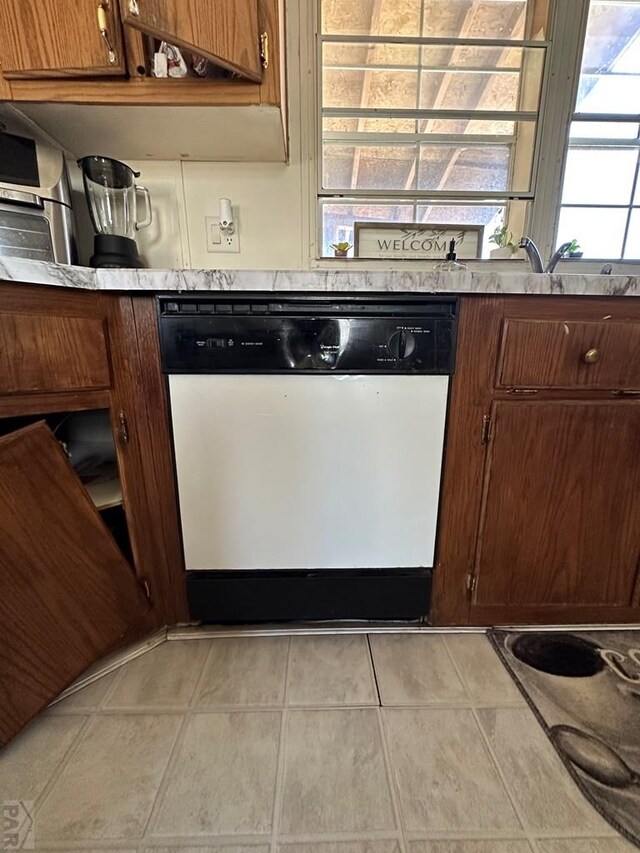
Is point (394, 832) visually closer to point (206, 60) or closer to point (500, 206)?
point (206, 60)

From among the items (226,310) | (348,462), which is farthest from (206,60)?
(348,462)

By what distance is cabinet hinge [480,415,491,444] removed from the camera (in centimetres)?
89

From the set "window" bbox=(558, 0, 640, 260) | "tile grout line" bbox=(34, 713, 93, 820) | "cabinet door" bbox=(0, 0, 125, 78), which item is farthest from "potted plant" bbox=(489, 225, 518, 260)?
"tile grout line" bbox=(34, 713, 93, 820)

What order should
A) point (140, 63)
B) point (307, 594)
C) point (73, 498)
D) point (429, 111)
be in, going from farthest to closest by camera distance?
point (429, 111)
point (307, 594)
point (140, 63)
point (73, 498)

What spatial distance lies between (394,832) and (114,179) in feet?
5.42

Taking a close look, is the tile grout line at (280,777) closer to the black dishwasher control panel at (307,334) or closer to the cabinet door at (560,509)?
the cabinet door at (560,509)

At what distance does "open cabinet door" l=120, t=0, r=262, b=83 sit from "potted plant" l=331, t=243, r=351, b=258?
53 centimetres

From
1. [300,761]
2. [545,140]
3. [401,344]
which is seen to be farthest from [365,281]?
[545,140]

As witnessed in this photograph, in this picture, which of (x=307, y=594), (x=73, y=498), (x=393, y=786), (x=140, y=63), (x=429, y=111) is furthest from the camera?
(x=429, y=111)

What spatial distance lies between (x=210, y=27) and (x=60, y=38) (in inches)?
14.2

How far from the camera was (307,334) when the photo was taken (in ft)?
2.78

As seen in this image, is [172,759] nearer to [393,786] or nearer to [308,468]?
[393,786]

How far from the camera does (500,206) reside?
4.44 feet

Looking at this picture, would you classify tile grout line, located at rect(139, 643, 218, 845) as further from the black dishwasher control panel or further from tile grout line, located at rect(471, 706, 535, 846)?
the black dishwasher control panel
